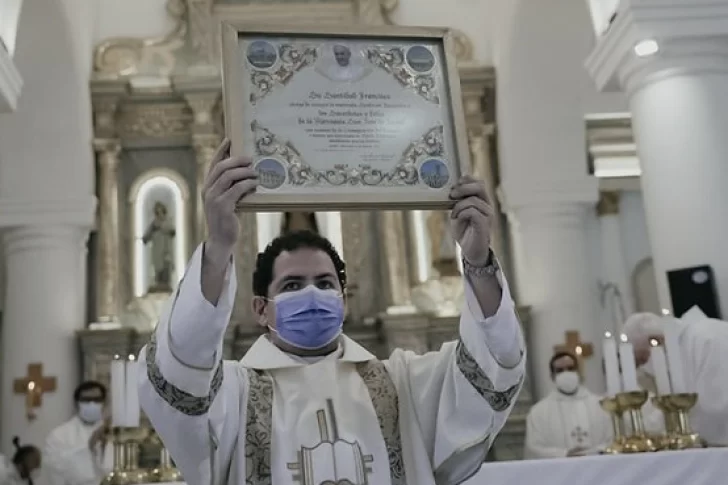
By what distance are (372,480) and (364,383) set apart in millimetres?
288

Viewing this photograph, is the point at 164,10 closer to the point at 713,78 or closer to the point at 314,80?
the point at 713,78

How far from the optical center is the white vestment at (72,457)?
7121 mm

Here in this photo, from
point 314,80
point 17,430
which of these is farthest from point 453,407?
point 17,430

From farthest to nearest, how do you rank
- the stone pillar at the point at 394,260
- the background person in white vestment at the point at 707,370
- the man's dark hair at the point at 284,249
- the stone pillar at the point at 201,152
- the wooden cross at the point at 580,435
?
1. the stone pillar at the point at 201,152
2. the stone pillar at the point at 394,260
3. the wooden cross at the point at 580,435
4. the background person in white vestment at the point at 707,370
5. the man's dark hair at the point at 284,249

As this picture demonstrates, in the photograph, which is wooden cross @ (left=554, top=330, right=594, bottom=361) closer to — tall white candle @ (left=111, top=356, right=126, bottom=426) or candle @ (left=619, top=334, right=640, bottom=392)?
candle @ (left=619, top=334, right=640, bottom=392)

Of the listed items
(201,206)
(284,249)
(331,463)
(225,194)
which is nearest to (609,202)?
(201,206)

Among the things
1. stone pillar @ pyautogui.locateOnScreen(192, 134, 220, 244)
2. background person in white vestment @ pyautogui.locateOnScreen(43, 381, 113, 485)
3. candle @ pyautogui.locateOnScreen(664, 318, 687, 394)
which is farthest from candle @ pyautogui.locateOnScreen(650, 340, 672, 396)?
stone pillar @ pyautogui.locateOnScreen(192, 134, 220, 244)

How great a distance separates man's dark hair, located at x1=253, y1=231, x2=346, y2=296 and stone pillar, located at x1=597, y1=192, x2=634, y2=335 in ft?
27.4

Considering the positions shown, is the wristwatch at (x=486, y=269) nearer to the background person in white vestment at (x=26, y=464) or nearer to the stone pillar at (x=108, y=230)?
the background person in white vestment at (x=26, y=464)

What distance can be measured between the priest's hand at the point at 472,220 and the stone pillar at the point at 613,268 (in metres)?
8.53

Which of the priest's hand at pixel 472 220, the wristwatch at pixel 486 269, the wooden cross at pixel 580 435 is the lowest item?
the wooden cross at pixel 580 435

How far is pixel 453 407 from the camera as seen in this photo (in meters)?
2.34

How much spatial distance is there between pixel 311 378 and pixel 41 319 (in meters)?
7.12

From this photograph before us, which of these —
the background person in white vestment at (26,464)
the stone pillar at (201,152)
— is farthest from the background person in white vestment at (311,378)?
the stone pillar at (201,152)
